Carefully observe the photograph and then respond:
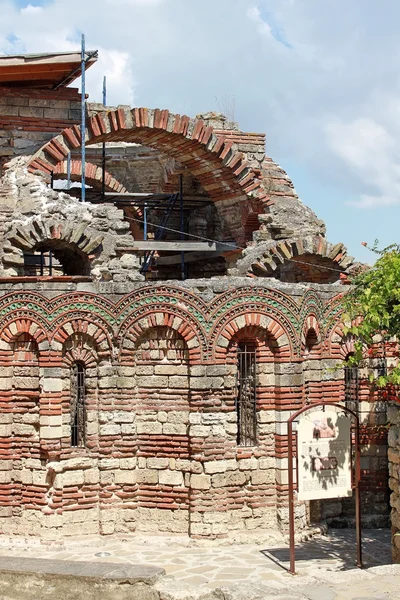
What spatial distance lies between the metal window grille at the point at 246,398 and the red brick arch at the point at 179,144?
553 cm

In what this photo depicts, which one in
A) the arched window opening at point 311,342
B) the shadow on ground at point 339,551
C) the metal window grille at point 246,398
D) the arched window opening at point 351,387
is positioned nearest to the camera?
the shadow on ground at point 339,551

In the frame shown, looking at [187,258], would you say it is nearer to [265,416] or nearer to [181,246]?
[181,246]

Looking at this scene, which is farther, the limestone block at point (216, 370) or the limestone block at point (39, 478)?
the limestone block at point (216, 370)

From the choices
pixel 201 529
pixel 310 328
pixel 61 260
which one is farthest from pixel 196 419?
pixel 61 260

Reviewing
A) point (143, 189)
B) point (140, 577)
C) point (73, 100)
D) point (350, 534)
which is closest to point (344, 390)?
point (350, 534)

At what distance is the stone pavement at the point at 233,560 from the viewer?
8484mm

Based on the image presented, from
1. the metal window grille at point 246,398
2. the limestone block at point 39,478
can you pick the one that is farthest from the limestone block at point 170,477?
the limestone block at point 39,478

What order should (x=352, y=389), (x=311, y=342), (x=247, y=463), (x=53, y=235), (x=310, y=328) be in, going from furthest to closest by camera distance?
(x=53, y=235) < (x=352, y=389) < (x=311, y=342) < (x=310, y=328) < (x=247, y=463)

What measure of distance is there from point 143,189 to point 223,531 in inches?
436

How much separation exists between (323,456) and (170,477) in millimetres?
2698

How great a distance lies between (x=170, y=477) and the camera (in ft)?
38.8

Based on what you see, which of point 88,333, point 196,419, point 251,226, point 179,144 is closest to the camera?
point 196,419

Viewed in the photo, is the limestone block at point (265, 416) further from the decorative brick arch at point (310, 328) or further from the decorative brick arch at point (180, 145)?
the decorative brick arch at point (180, 145)

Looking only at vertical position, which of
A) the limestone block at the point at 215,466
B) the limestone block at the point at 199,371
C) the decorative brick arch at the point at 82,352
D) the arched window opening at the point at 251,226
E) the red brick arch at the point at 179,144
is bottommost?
the limestone block at the point at 215,466
